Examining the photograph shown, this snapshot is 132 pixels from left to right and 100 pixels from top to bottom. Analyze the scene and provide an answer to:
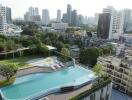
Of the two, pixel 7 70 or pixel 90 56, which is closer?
pixel 7 70

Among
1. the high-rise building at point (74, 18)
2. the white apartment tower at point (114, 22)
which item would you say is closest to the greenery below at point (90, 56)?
the white apartment tower at point (114, 22)

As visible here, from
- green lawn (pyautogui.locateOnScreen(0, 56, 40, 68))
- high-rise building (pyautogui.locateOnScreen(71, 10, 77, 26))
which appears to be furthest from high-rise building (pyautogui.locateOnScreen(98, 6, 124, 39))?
high-rise building (pyautogui.locateOnScreen(71, 10, 77, 26))

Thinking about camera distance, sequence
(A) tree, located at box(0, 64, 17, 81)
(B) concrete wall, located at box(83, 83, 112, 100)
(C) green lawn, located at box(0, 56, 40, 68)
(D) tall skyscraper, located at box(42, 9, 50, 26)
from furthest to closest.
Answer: (D) tall skyscraper, located at box(42, 9, 50, 26), (C) green lawn, located at box(0, 56, 40, 68), (A) tree, located at box(0, 64, 17, 81), (B) concrete wall, located at box(83, 83, 112, 100)

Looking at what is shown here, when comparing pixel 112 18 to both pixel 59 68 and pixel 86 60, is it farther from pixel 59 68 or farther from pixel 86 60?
pixel 59 68

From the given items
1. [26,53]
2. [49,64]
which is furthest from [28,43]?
[49,64]

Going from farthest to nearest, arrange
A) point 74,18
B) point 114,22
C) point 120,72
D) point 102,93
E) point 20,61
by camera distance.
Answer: point 74,18 → point 114,22 → point 20,61 → point 120,72 → point 102,93

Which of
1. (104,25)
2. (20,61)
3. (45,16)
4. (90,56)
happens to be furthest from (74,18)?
(20,61)

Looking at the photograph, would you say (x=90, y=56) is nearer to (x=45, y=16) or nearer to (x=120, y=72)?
(x=120, y=72)

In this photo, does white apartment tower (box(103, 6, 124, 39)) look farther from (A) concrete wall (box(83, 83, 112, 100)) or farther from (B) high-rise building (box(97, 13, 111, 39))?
(A) concrete wall (box(83, 83, 112, 100))
